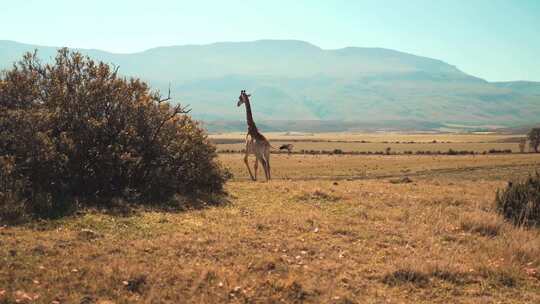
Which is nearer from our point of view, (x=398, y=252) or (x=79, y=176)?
(x=398, y=252)

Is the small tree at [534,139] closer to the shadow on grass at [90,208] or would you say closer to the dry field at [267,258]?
the dry field at [267,258]

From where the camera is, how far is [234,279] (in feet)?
33.8

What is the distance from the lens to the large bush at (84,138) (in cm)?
1473

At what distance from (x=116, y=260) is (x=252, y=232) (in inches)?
171

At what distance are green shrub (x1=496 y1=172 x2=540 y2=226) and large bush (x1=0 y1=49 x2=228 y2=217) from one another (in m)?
12.0

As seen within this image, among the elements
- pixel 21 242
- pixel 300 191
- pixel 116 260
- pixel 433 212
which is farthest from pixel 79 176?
pixel 433 212

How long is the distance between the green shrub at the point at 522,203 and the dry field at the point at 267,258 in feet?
3.28

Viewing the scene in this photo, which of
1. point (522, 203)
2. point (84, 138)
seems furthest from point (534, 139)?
point (84, 138)

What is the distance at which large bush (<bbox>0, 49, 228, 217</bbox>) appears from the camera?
48.3ft

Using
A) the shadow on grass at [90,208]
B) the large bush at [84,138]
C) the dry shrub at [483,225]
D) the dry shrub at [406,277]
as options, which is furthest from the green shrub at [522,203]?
the large bush at [84,138]

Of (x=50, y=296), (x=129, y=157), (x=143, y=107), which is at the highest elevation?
(x=143, y=107)

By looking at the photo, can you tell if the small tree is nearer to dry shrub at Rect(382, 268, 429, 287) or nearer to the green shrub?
the green shrub

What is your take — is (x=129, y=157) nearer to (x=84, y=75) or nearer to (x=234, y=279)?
(x=84, y=75)

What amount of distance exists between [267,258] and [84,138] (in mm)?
8311
